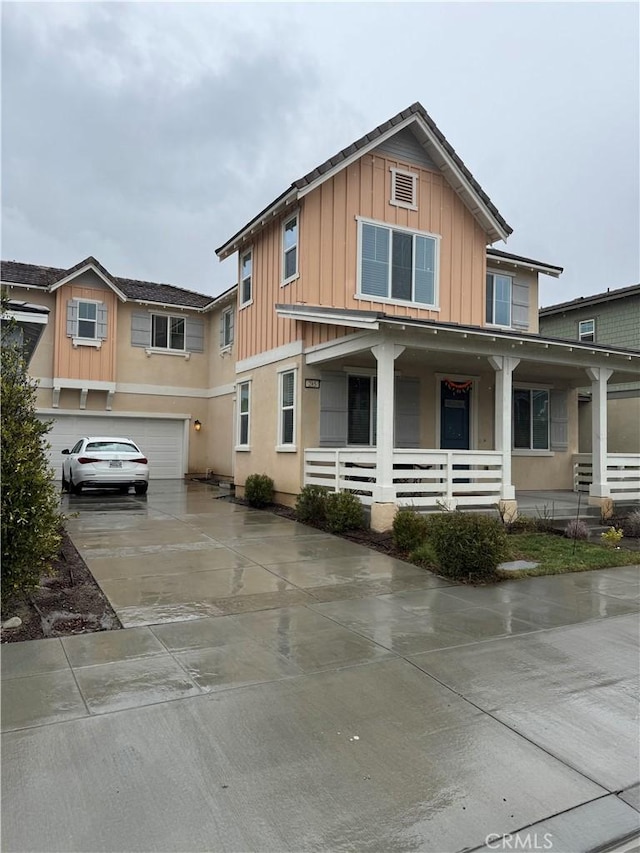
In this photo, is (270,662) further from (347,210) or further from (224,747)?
(347,210)

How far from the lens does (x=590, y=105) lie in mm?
14430

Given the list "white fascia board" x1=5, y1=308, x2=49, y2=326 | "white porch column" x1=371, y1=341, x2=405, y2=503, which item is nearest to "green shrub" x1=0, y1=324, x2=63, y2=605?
"white fascia board" x1=5, y1=308, x2=49, y2=326

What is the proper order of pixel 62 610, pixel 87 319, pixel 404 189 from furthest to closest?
pixel 87 319, pixel 404 189, pixel 62 610

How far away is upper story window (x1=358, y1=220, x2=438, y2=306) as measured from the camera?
42.0 feet

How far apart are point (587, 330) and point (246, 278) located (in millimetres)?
12213

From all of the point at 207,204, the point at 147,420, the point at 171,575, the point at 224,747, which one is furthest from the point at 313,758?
Result: the point at 207,204

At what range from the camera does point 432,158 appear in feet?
44.7

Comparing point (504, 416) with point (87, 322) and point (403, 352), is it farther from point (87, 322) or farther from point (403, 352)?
point (87, 322)

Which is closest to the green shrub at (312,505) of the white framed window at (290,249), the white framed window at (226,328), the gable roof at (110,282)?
the white framed window at (290,249)

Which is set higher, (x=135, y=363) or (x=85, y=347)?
(x=85, y=347)

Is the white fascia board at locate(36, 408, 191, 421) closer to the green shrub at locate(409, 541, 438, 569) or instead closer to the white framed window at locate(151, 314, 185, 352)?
the white framed window at locate(151, 314, 185, 352)

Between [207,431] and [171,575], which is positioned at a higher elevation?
[207,431]

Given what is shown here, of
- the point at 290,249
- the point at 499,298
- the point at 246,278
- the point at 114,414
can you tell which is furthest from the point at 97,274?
the point at 499,298

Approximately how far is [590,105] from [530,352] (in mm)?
7792
